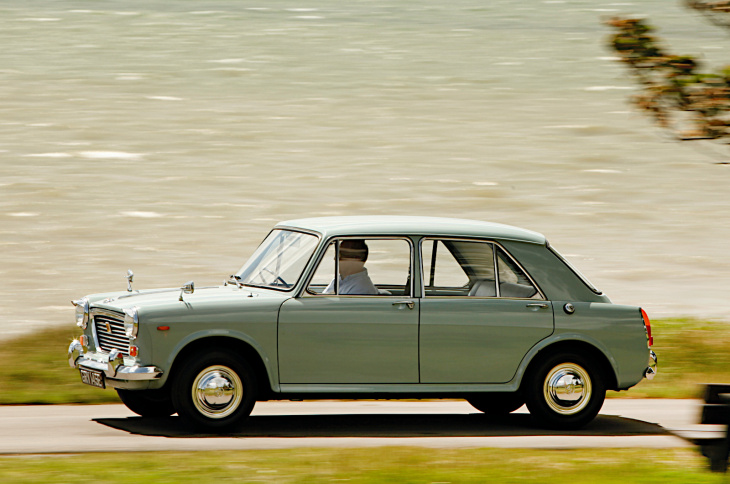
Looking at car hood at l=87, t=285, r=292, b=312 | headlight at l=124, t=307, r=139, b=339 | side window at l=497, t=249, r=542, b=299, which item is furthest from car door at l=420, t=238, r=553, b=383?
headlight at l=124, t=307, r=139, b=339

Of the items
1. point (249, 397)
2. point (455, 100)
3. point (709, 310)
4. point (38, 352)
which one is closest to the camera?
point (249, 397)

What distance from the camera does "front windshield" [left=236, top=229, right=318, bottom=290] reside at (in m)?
8.33

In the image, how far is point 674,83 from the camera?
430 inches

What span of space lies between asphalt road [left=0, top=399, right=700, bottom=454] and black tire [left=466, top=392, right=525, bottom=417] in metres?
0.07

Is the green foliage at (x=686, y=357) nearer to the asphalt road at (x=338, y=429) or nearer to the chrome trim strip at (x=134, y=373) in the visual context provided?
the asphalt road at (x=338, y=429)

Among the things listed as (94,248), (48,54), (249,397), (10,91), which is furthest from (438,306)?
(48,54)

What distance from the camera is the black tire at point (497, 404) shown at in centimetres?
934

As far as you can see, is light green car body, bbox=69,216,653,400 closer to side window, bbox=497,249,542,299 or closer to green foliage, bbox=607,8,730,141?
side window, bbox=497,249,542,299

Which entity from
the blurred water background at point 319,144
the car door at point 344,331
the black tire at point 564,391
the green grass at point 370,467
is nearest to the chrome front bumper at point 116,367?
the green grass at point 370,467

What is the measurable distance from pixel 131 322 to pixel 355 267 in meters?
1.68

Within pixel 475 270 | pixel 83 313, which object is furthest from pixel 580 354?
pixel 83 313

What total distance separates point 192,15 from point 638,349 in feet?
146

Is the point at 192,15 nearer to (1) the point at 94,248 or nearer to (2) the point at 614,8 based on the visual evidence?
(2) the point at 614,8

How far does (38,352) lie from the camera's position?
468 inches
